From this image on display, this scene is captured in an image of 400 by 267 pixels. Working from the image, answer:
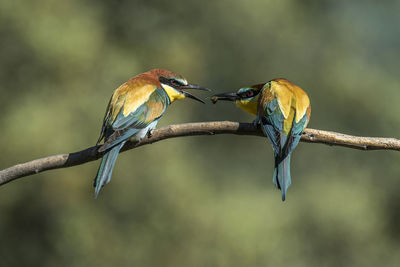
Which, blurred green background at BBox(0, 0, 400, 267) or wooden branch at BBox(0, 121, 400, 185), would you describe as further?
blurred green background at BBox(0, 0, 400, 267)

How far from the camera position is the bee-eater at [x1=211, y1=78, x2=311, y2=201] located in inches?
110

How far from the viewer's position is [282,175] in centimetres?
276

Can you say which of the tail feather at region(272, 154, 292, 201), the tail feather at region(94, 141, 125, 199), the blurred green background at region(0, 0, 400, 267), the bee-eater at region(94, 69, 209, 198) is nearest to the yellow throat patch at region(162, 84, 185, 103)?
the bee-eater at region(94, 69, 209, 198)

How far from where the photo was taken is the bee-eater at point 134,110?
2703mm

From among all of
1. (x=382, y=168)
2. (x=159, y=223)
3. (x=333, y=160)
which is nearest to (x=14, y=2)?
Answer: (x=159, y=223)

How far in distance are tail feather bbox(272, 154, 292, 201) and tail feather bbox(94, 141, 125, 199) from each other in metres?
0.69

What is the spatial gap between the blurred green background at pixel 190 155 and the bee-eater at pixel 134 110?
3126 millimetres

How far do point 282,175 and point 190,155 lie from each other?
506cm

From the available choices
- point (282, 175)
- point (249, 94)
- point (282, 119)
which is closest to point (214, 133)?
point (282, 175)

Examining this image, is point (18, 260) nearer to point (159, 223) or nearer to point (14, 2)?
point (159, 223)

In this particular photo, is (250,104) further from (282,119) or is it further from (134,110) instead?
(134,110)

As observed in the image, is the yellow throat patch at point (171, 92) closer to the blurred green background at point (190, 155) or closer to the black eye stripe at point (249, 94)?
the black eye stripe at point (249, 94)

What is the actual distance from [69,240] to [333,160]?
13.6ft

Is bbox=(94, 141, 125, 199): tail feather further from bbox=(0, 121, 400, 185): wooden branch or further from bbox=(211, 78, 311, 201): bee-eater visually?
bbox=(211, 78, 311, 201): bee-eater
